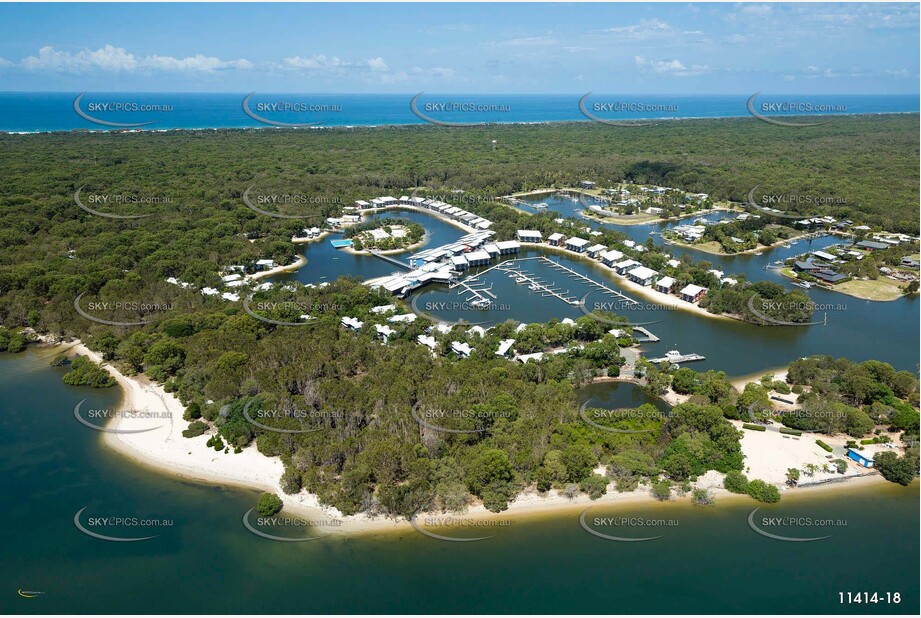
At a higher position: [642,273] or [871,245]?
[871,245]

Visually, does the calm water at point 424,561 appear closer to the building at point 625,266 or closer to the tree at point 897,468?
the tree at point 897,468

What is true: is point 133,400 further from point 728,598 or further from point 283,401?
point 728,598

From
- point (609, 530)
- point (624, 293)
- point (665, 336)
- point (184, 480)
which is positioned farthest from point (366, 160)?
point (609, 530)

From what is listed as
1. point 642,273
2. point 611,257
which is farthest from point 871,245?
point 611,257

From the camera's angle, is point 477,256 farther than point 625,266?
Yes

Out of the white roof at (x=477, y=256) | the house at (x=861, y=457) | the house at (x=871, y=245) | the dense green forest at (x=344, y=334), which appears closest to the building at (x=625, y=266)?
the dense green forest at (x=344, y=334)

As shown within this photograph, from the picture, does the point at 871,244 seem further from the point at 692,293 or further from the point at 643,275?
the point at 643,275
